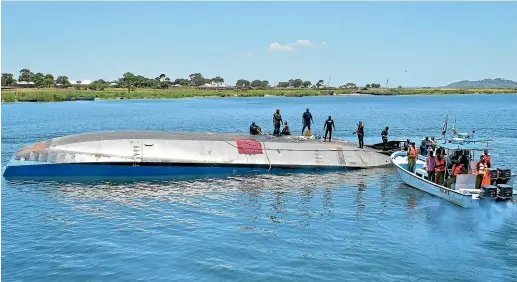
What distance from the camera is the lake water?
17578mm

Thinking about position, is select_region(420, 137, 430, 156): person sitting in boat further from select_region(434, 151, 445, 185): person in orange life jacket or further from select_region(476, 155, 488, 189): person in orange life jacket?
select_region(476, 155, 488, 189): person in orange life jacket

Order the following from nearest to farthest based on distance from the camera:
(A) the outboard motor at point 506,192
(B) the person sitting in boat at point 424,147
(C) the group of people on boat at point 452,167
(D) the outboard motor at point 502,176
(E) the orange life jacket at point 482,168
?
1. (A) the outboard motor at point 506,192
2. (E) the orange life jacket at point 482,168
3. (C) the group of people on boat at point 452,167
4. (D) the outboard motor at point 502,176
5. (B) the person sitting in boat at point 424,147

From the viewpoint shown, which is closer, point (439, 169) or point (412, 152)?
point (439, 169)

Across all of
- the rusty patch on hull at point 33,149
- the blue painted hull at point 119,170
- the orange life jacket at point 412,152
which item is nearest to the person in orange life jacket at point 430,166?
the orange life jacket at point 412,152

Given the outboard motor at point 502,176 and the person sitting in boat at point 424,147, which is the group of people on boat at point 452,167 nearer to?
the outboard motor at point 502,176

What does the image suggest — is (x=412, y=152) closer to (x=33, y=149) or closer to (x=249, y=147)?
(x=249, y=147)

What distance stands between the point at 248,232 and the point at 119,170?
14.5m

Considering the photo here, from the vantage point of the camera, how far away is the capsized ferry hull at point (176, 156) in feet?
108

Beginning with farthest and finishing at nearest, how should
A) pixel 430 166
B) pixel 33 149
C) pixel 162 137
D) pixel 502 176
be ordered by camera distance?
pixel 162 137, pixel 33 149, pixel 430 166, pixel 502 176

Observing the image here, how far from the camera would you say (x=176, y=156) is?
114 ft

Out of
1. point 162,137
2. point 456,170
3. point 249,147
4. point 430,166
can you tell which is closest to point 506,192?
point 456,170

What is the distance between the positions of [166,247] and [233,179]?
45.7ft

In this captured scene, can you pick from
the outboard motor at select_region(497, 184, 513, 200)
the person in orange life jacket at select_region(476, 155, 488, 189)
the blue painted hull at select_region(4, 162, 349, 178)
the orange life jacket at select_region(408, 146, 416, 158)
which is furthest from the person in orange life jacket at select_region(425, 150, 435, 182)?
the blue painted hull at select_region(4, 162, 349, 178)

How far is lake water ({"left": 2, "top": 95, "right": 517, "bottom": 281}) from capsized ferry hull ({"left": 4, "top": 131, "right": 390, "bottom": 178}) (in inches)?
68.3
